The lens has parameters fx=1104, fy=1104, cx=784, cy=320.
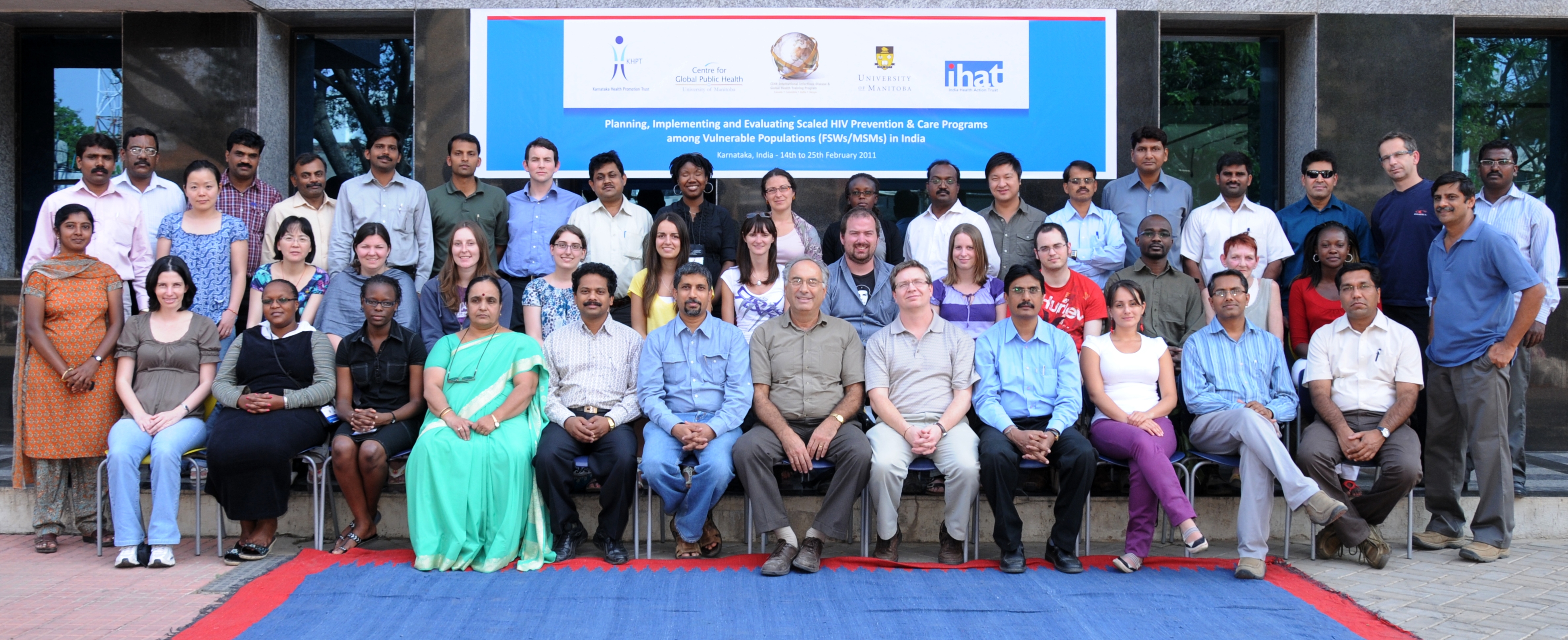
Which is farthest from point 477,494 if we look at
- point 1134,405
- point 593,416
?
point 1134,405

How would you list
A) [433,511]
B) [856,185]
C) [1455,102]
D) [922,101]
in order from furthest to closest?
[1455,102], [922,101], [856,185], [433,511]

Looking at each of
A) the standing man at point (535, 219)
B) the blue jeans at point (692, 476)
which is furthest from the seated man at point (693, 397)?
the standing man at point (535, 219)

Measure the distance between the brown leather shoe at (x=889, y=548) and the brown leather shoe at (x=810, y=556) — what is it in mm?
300

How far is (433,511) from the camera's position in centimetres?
500

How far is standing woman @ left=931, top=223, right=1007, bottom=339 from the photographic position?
5660mm

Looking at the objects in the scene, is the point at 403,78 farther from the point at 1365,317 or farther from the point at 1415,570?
the point at 1415,570

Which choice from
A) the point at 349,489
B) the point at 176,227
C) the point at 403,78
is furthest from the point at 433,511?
the point at 403,78

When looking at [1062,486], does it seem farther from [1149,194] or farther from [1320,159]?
[1320,159]

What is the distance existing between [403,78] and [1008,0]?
4171mm

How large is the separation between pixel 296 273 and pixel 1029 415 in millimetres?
3864

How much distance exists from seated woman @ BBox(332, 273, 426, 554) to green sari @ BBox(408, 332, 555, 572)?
0.22 m

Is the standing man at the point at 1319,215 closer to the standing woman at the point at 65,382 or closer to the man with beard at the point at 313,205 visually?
the man with beard at the point at 313,205

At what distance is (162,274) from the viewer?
538 cm

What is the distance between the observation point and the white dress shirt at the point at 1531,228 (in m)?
5.68
